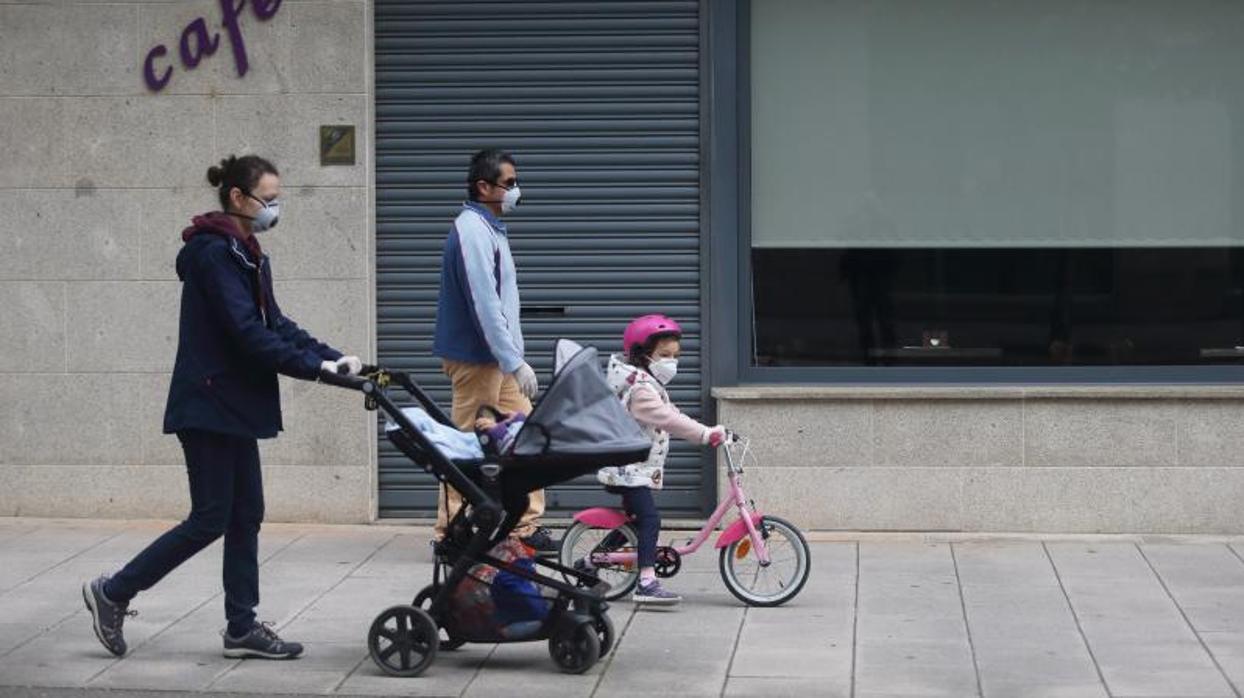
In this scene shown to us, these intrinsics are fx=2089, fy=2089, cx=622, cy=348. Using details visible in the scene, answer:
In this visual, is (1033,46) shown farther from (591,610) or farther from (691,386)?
(591,610)

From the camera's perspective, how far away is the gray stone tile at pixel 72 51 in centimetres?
1053

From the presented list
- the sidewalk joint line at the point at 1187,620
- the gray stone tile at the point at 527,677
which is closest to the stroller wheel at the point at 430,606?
the gray stone tile at the point at 527,677

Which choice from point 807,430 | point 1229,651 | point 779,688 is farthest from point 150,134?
point 1229,651

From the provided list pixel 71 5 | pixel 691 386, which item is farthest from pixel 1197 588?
pixel 71 5

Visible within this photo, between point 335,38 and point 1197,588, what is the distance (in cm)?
491

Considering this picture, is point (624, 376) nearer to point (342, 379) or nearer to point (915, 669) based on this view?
point (342, 379)

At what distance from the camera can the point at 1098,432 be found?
1020 cm

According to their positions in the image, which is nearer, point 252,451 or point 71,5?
point 252,451

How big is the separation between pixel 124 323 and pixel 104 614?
3.36 metres

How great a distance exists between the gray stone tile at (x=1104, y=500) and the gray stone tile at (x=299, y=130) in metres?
3.45

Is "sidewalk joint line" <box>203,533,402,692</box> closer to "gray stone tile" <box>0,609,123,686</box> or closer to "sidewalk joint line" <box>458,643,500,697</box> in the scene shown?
"gray stone tile" <box>0,609,123,686</box>

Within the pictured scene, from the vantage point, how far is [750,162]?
10.6m

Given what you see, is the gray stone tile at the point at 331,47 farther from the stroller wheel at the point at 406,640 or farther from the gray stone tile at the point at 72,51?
the stroller wheel at the point at 406,640

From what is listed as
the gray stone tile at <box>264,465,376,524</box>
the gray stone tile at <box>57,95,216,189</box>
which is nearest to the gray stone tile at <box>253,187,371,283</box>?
the gray stone tile at <box>57,95,216,189</box>
